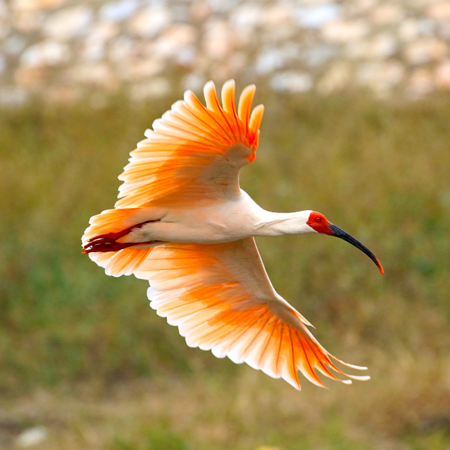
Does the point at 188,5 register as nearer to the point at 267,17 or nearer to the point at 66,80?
the point at 267,17

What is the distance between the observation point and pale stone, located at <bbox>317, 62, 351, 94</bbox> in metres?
13.9

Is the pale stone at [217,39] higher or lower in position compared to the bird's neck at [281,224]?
higher

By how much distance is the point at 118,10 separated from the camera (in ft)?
52.3

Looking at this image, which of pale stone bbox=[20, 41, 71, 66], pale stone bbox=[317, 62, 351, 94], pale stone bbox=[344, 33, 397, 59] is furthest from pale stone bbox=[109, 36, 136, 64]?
pale stone bbox=[344, 33, 397, 59]

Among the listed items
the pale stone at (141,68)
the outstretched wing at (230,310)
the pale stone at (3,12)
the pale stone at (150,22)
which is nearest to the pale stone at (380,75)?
the pale stone at (141,68)

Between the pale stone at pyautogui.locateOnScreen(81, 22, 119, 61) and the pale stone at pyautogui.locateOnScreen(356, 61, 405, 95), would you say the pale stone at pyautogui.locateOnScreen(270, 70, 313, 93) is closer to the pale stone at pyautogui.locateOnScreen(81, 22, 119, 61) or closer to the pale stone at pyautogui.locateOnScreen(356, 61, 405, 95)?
the pale stone at pyautogui.locateOnScreen(356, 61, 405, 95)

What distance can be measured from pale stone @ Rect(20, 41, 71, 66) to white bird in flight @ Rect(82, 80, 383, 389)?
36.4ft

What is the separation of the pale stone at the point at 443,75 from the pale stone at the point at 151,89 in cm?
531

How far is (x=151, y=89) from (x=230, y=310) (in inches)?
374

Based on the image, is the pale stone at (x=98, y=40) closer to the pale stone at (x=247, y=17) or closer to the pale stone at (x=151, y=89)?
the pale stone at (x=151, y=89)

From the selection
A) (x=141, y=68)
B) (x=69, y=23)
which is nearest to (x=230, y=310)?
(x=141, y=68)

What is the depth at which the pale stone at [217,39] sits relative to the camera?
13.9 meters

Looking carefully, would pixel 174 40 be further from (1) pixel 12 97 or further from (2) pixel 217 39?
(1) pixel 12 97

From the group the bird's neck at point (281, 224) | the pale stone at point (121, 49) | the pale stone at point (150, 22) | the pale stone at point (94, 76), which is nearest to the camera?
the bird's neck at point (281, 224)
